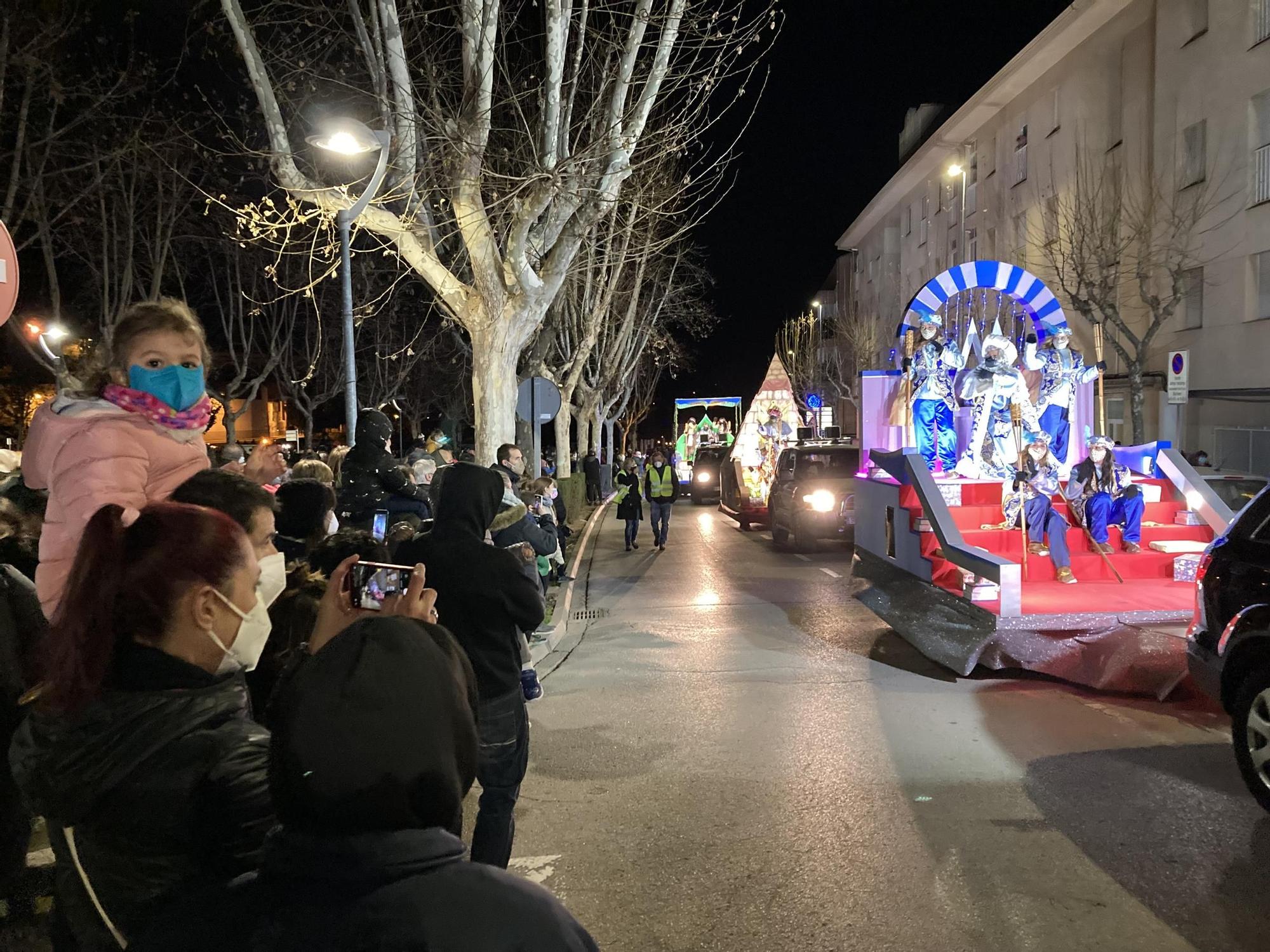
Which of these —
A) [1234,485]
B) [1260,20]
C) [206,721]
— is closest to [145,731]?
[206,721]

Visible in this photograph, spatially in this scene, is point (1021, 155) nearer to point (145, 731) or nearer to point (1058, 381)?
point (1058, 381)

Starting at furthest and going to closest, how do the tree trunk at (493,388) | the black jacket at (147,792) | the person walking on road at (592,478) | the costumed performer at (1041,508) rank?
the person walking on road at (592,478) → the tree trunk at (493,388) → the costumed performer at (1041,508) → the black jacket at (147,792)

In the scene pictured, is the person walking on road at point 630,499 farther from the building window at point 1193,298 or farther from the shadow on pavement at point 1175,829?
the building window at point 1193,298

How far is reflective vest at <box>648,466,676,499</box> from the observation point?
1662cm

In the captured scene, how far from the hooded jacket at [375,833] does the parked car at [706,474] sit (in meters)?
28.1

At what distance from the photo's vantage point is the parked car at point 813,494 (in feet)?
50.7

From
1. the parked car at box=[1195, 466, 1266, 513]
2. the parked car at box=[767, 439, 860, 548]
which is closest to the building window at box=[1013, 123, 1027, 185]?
the parked car at box=[767, 439, 860, 548]

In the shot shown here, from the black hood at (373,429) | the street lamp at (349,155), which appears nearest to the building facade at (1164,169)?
the street lamp at (349,155)

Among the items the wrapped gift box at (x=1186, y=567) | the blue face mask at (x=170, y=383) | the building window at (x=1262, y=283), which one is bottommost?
the wrapped gift box at (x=1186, y=567)

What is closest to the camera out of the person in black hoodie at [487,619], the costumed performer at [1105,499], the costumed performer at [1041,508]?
the person in black hoodie at [487,619]

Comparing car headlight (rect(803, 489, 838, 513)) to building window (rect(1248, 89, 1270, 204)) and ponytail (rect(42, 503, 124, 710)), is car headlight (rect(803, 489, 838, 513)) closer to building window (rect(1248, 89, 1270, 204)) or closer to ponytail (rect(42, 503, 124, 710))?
building window (rect(1248, 89, 1270, 204))

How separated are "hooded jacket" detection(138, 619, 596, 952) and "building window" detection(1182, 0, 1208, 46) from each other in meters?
22.8

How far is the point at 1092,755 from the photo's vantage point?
535cm

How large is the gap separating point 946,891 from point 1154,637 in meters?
4.01
